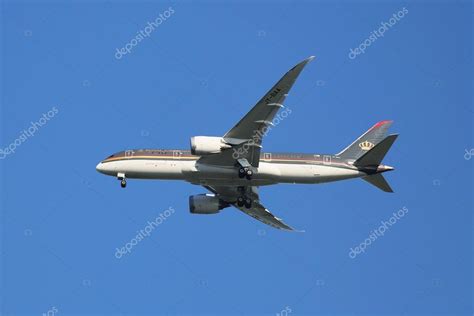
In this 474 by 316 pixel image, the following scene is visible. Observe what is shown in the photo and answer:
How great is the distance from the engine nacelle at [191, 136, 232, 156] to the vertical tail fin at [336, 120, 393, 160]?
11.8 meters

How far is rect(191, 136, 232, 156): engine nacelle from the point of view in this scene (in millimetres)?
74000

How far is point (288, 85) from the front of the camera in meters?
69.6

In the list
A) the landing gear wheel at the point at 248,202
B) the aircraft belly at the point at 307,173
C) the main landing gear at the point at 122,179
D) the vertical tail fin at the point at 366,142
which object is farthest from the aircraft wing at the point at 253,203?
the main landing gear at the point at 122,179

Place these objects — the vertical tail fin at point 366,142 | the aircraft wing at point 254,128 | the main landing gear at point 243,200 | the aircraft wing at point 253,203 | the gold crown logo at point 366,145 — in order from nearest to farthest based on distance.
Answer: the aircraft wing at point 254,128, the main landing gear at point 243,200, the vertical tail fin at point 366,142, the gold crown logo at point 366,145, the aircraft wing at point 253,203

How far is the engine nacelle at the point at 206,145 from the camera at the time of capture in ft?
243

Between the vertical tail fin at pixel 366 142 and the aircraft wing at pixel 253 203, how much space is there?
8262 millimetres

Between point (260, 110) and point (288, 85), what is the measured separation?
3379mm

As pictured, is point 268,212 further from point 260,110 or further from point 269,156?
point 260,110

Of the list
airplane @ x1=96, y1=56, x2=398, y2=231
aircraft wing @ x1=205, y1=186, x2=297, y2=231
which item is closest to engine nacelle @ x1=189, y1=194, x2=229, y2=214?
aircraft wing @ x1=205, y1=186, x2=297, y2=231

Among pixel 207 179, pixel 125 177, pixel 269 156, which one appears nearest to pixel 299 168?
pixel 269 156

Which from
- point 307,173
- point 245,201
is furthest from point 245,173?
point 245,201

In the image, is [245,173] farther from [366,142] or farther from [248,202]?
[366,142]

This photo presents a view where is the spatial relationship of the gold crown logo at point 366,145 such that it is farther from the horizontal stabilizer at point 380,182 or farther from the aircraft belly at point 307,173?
the aircraft belly at point 307,173

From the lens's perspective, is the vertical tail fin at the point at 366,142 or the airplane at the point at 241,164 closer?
the airplane at the point at 241,164
